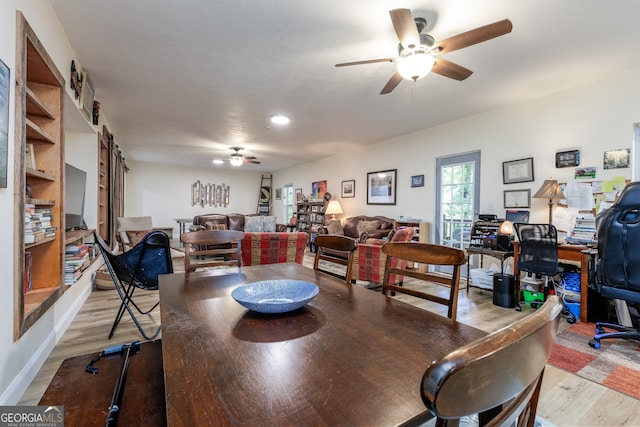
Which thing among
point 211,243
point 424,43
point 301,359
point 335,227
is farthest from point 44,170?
point 335,227

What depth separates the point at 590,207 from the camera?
3170 mm

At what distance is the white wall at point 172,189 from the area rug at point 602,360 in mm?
8853

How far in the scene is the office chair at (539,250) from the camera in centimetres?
291

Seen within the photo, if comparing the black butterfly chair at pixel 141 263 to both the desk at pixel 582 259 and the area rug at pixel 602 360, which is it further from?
the desk at pixel 582 259

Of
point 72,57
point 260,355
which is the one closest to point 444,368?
point 260,355

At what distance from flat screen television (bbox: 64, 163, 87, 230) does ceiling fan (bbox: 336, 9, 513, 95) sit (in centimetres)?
315

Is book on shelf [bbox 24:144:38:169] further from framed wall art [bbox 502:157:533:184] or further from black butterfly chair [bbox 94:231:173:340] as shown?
framed wall art [bbox 502:157:533:184]

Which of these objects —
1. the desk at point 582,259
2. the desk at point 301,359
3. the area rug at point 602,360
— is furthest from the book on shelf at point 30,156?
the desk at point 582,259

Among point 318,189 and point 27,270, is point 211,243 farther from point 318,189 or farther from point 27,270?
point 318,189

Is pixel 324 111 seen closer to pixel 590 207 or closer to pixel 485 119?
pixel 485 119

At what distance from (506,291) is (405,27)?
2.89 m

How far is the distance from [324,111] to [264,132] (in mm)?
1506

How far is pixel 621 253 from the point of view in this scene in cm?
222

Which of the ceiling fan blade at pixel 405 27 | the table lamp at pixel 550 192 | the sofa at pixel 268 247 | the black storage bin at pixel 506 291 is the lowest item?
the black storage bin at pixel 506 291
